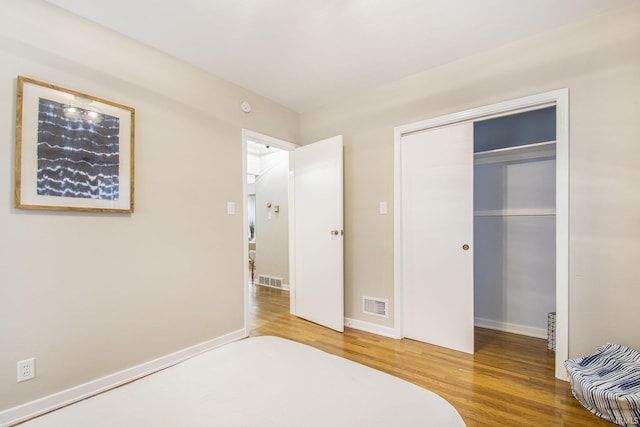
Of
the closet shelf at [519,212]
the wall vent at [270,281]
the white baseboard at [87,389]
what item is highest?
the closet shelf at [519,212]

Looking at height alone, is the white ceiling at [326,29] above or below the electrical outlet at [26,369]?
above

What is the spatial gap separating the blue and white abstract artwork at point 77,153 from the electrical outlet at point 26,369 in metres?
1.00

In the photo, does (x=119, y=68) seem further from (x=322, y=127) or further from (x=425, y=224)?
(x=425, y=224)

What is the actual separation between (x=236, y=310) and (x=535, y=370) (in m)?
2.58

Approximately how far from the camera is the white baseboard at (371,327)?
2.84 m

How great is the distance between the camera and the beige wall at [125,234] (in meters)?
1.65

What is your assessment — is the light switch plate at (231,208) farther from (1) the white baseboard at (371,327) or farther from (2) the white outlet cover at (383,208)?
(1) the white baseboard at (371,327)

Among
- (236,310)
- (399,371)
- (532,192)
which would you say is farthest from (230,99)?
(532,192)

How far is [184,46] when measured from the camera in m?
2.24

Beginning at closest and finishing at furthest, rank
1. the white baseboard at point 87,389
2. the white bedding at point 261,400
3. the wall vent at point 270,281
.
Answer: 1. the white bedding at point 261,400
2. the white baseboard at point 87,389
3. the wall vent at point 270,281

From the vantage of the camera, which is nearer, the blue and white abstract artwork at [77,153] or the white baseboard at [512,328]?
the blue and white abstract artwork at [77,153]

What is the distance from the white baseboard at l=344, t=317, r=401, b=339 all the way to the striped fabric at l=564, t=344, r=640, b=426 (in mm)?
1339

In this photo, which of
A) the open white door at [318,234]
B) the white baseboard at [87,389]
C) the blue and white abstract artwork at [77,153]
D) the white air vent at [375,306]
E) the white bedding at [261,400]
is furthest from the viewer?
the open white door at [318,234]

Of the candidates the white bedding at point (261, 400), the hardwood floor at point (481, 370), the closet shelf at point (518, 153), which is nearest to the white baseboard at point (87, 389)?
the hardwood floor at point (481, 370)
